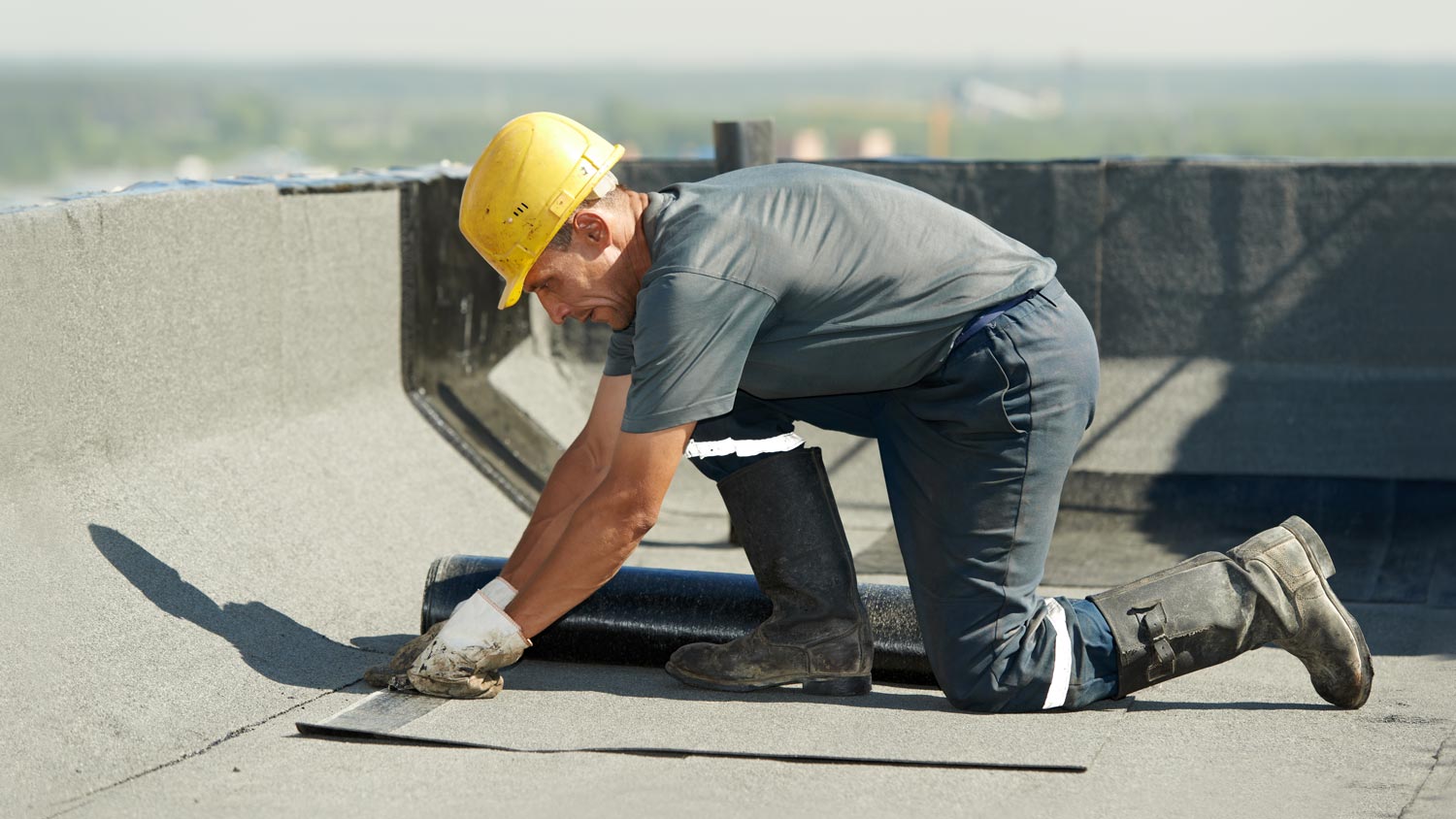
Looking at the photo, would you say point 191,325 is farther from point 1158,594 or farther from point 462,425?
point 1158,594

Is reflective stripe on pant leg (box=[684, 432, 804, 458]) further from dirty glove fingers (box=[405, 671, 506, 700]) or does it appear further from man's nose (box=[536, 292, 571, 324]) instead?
dirty glove fingers (box=[405, 671, 506, 700])

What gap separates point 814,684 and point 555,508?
777mm

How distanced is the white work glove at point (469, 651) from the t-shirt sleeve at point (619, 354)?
2.12 feet

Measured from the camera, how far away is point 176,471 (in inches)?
183

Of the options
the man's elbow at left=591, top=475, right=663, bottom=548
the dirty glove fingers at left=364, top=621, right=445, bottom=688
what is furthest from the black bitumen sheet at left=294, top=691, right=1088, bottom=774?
the man's elbow at left=591, top=475, right=663, bottom=548

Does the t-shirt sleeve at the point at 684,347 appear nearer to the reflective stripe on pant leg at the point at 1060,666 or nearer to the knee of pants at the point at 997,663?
the knee of pants at the point at 997,663

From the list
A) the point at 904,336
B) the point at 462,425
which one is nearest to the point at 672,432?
the point at 904,336

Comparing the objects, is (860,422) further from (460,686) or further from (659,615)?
(460,686)

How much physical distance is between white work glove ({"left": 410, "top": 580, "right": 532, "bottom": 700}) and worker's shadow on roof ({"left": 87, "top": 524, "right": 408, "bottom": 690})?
0.36 meters

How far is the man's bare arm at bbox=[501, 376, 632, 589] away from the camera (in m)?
3.83

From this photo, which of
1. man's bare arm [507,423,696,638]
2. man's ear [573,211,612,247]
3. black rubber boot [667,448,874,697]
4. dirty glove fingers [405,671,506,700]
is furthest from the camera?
black rubber boot [667,448,874,697]

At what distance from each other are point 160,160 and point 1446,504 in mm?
137432

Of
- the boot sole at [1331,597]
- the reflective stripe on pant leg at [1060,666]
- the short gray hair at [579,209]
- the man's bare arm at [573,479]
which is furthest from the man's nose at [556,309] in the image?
the boot sole at [1331,597]

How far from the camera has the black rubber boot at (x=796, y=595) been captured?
3.76 m
